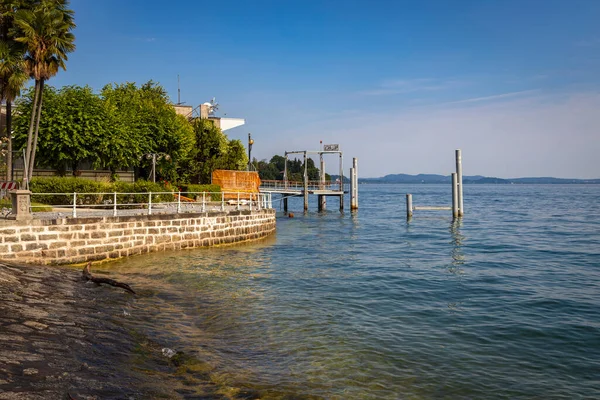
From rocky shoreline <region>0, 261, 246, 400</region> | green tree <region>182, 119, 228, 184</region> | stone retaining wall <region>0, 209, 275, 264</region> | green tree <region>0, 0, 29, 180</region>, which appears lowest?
rocky shoreline <region>0, 261, 246, 400</region>

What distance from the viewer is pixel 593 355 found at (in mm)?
10016

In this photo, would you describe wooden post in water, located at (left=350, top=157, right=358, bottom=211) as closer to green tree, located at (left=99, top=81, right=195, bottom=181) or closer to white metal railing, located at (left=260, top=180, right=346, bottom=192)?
white metal railing, located at (left=260, top=180, right=346, bottom=192)

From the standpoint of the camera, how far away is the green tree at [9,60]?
25891mm

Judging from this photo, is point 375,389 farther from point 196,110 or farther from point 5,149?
point 196,110

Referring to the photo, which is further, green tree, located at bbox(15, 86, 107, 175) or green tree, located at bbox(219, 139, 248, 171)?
green tree, located at bbox(219, 139, 248, 171)

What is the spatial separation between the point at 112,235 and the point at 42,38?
Answer: 13.2 m

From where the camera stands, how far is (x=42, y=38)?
26.3 meters

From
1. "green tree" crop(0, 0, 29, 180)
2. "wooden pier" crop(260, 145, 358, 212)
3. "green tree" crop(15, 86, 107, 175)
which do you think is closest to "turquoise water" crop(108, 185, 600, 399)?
"green tree" crop(0, 0, 29, 180)

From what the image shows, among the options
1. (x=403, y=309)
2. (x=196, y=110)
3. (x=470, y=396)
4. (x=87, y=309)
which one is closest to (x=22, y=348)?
(x=87, y=309)

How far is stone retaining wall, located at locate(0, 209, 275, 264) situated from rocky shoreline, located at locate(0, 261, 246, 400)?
5363 mm

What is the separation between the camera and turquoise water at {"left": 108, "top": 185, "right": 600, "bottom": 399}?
8648 millimetres

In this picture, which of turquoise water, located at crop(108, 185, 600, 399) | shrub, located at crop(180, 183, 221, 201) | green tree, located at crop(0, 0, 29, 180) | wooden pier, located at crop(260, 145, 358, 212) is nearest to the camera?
turquoise water, located at crop(108, 185, 600, 399)

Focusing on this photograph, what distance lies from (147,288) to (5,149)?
2048cm

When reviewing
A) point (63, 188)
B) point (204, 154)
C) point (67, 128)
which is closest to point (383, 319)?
point (63, 188)
